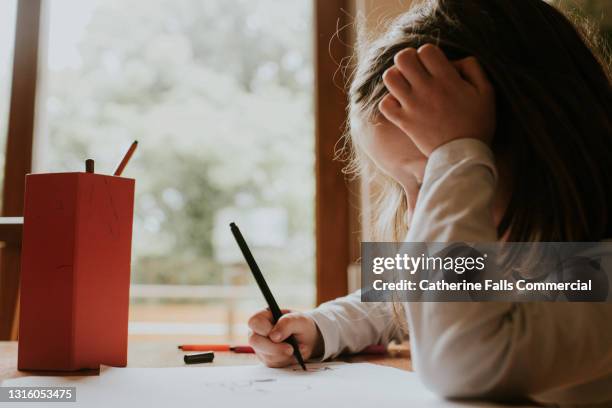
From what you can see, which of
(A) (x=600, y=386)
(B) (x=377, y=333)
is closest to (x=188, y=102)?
(B) (x=377, y=333)

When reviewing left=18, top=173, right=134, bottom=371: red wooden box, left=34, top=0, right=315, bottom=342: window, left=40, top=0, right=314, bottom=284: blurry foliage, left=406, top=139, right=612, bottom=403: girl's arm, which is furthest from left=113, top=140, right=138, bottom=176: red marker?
left=40, top=0, right=314, bottom=284: blurry foliage

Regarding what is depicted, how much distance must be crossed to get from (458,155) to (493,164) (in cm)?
3

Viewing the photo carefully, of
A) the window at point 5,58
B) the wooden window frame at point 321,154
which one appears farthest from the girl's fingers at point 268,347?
the window at point 5,58

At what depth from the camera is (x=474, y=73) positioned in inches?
20.3

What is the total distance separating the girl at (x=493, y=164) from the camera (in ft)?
1.33

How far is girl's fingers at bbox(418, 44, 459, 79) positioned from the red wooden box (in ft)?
1.15

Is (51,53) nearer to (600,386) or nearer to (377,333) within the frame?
(377,333)

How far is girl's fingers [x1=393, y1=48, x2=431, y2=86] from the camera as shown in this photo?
0.51 m

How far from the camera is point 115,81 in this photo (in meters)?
5.21

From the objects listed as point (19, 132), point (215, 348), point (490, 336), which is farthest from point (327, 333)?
point (19, 132)

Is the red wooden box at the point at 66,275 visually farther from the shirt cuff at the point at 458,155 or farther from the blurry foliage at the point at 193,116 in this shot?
the blurry foliage at the point at 193,116

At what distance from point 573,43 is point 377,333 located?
43 cm

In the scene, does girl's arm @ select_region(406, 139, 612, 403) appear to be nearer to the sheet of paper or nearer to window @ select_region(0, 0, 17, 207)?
the sheet of paper

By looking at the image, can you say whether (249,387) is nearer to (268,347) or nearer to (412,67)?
(268,347)
